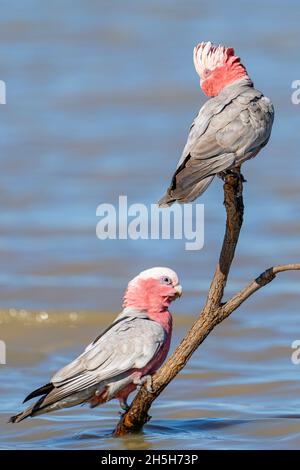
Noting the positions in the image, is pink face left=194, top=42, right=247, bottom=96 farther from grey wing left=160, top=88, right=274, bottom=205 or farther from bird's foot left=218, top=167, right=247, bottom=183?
bird's foot left=218, top=167, right=247, bottom=183

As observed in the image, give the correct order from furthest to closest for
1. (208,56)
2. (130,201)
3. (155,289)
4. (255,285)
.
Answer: (130,201) → (208,56) → (155,289) → (255,285)

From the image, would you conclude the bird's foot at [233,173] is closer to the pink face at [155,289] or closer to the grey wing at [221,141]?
the grey wing at [221,141]

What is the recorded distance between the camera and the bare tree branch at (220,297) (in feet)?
28.9

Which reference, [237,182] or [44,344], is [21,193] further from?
[237,182]

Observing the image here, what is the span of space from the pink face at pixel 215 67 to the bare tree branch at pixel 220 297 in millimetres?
777

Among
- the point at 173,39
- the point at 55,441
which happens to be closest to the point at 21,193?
the point at 173,39

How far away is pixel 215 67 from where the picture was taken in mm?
9352

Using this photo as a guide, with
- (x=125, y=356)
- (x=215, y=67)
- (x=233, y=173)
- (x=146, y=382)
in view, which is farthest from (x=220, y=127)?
(x=146, y=382)

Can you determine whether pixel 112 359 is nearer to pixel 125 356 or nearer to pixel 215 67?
pixel 125 356

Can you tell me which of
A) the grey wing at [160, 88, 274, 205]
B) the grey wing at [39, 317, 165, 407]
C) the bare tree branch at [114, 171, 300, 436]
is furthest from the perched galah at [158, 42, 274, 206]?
the grey wing at [39, 317, 165, 407]

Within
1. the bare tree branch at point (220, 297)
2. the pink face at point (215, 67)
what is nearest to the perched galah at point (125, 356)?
the bare tree branch at point (220, 297)

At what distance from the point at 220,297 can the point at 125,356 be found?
763 mm

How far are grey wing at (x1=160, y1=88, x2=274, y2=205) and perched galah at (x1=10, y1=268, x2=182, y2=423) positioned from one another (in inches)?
29.9

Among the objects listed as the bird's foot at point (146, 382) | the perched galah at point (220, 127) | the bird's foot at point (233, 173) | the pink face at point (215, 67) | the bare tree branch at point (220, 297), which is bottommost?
the bird's foot at point (146, 382)
